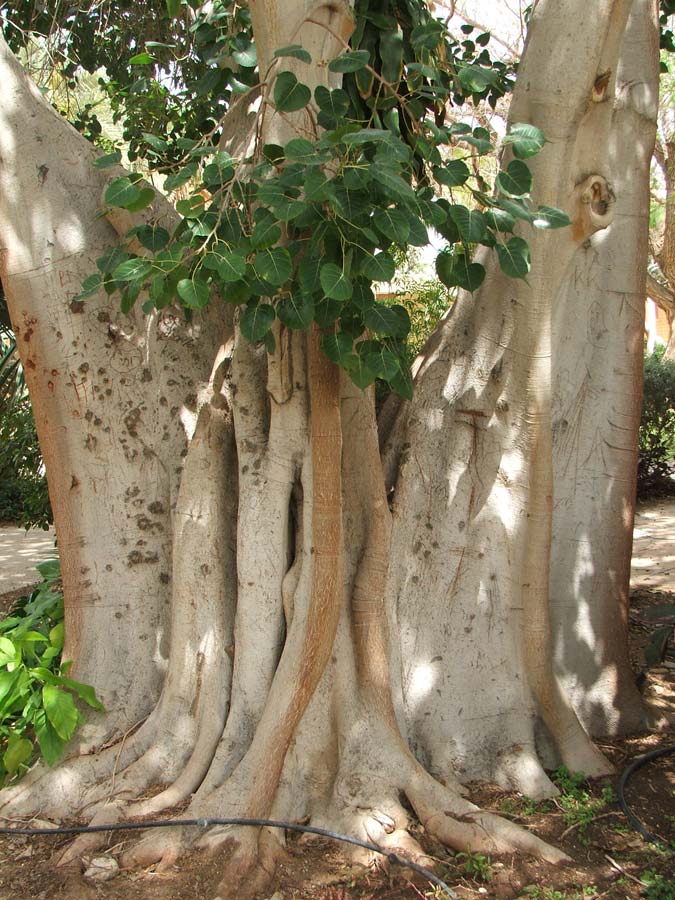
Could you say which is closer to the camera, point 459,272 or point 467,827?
point 459,272

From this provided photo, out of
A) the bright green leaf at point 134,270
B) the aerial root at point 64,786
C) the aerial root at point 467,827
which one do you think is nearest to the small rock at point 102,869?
the aerial root at point 64,786

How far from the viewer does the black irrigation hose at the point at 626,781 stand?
3203 millimetres

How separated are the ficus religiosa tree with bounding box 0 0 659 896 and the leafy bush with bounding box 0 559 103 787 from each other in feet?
0.39

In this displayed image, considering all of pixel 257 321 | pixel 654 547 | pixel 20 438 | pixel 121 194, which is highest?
pixel 121 194

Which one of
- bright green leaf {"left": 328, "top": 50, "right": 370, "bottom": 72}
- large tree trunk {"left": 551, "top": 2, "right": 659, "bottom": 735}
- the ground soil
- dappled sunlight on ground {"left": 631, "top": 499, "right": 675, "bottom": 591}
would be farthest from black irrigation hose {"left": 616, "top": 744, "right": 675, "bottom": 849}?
dappled sunlight on ground {"left": 631, "top": 499, "right": 675, "bottom": 591}

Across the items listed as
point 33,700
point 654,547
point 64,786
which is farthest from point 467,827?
point 654,547

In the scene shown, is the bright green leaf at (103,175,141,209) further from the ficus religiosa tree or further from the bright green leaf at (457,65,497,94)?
the bright green leaf at (457,65,497,94)

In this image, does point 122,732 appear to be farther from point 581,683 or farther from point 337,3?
point 337,3

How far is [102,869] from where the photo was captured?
3006 mm

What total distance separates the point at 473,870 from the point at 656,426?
Answer: 7.86 m

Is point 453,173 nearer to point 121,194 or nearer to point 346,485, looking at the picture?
point 121,194

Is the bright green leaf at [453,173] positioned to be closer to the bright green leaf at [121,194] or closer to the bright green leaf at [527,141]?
the bright green leaf at [527,141]

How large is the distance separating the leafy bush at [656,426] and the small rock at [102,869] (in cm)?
805

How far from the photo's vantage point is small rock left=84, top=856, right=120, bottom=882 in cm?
298
